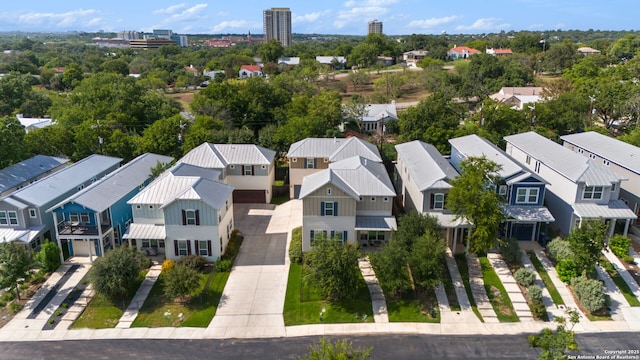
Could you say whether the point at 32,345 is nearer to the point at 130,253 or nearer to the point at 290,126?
the point at 130,253

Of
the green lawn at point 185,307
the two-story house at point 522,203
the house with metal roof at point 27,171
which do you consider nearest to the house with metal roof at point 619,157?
the two-story house at point 522,203

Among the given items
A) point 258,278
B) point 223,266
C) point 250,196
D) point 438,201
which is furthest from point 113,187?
point 438,201

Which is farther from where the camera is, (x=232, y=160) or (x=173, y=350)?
(x=232, y=160)

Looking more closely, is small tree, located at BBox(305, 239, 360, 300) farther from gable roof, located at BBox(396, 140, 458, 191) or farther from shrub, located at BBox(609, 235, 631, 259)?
shrub, located at BBox(609, 235, 631, 259)

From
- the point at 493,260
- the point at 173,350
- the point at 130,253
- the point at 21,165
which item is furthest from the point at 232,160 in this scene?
the point at 493,260

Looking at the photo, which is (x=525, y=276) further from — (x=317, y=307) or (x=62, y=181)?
(x=62, y=181)

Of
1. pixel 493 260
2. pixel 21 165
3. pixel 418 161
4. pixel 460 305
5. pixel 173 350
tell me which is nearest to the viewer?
pixel 173 350
